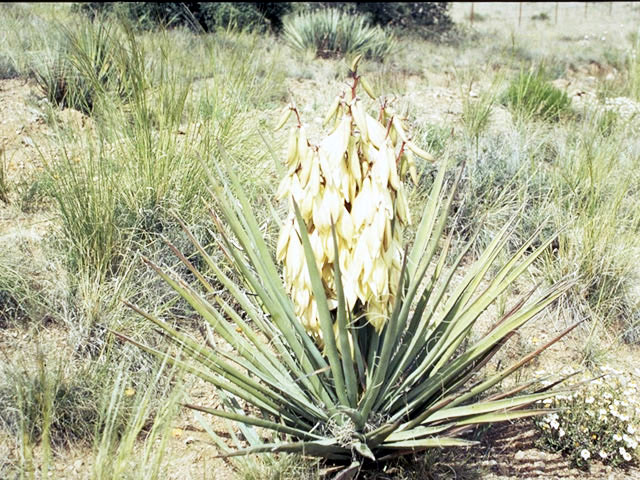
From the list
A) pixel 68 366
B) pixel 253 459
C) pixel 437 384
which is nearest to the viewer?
pixel 437 384

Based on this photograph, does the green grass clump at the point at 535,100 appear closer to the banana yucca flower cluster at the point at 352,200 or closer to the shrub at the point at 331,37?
the shrub at the point at 331,37

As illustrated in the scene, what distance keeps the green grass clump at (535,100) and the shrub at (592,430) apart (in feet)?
10.1

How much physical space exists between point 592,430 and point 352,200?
5.23 feet

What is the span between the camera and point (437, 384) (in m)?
2.29

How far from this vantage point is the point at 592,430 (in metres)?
2.77

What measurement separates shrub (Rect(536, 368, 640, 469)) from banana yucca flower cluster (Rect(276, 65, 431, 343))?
1.18 m

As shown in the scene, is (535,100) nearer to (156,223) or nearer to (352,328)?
(156,223)

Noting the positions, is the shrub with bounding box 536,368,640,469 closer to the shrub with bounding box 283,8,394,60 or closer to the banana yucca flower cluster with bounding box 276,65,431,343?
the banana yucca flower cluster with bounding box 276,65,431,343

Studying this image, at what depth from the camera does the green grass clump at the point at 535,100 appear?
5504 mm

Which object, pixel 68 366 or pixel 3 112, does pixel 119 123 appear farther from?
pixel 3 112

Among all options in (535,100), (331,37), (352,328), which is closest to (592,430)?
(352,328)

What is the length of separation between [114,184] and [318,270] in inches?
63.8

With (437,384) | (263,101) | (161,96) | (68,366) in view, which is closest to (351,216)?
(437,384)

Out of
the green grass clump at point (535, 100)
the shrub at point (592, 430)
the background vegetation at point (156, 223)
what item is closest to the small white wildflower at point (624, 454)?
the shrub at point (592, 430)
